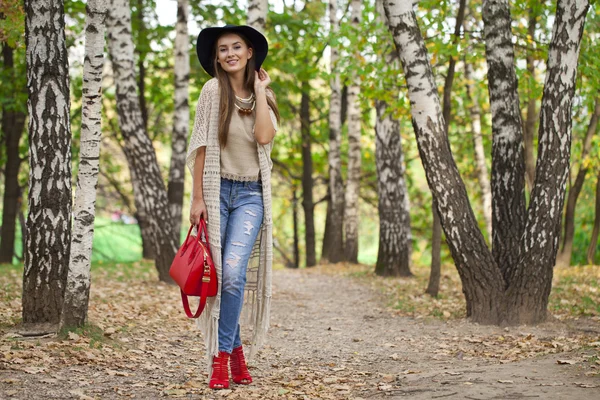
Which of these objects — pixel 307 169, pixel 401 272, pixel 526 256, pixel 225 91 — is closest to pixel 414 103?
pixel 526 256

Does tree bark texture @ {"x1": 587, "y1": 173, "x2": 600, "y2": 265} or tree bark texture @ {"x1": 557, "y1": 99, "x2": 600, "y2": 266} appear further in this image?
tree bark texture @ {"x1": 587, "y1": 173, "x2": 600, "y2": 265}

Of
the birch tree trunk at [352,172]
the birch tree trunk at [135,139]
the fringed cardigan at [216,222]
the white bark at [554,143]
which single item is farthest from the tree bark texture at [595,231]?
the fringed cardigan at [216,222]

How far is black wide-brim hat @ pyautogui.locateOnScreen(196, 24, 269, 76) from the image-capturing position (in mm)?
4949

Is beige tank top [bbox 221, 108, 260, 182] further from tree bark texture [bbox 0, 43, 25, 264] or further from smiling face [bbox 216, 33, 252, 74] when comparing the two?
tree bark texture [bbox 0, 43, 25, 264]

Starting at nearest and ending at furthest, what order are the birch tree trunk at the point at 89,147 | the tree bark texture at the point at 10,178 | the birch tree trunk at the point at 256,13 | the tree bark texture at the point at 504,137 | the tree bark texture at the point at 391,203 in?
1. the birch tree trunk at the point at 89,147
2. the tree bark texture at the point at 504,137
3. the birch tree trunk at the point at 256,13
4. the tree bark texture at the point at 391,203
5. the tree bark texture at the point at 10,178

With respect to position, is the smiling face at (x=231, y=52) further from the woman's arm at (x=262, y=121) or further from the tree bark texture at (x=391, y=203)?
the tree bark texture at (x=391, y=203)

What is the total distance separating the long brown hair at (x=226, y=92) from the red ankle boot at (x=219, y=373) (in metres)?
1.43

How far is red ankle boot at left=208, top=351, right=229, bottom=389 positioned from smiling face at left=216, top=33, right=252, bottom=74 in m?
1.94

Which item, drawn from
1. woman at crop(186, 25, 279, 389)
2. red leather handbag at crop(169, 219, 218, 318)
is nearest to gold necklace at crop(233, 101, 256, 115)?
woman at crop(186, 25, 279, 389)

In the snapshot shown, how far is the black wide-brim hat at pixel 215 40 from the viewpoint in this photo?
4949mm

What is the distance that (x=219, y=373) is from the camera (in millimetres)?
4855

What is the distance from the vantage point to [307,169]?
21406 mm

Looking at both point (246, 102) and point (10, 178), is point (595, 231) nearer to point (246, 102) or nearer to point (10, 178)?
point (10, 178)

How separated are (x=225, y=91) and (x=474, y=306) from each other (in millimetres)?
4380
